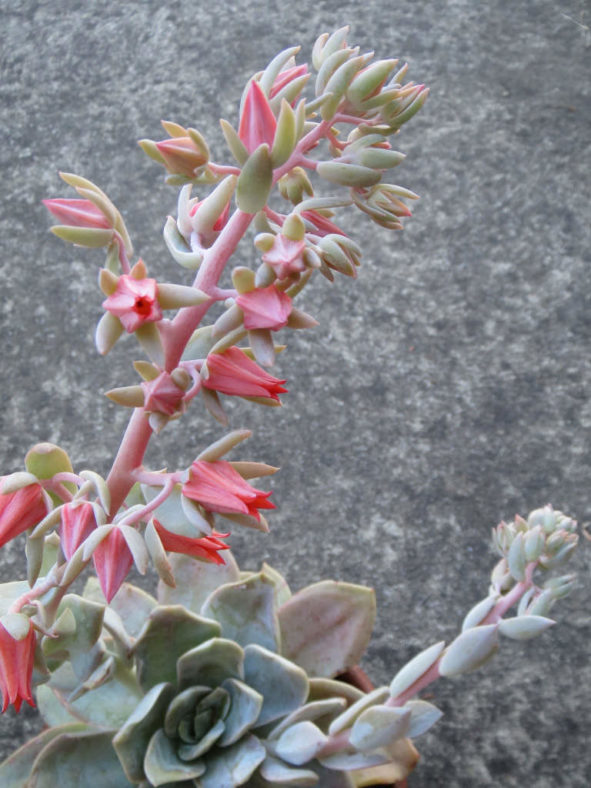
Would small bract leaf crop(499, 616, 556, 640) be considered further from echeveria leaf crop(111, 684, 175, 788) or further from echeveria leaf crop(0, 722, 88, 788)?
echeveria leaf crop(0, 722, 88, 788)

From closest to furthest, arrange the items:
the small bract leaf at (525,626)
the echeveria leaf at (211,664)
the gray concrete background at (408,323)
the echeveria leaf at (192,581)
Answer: the small bract leaf at (525,626) → the echeveria leaf at (211,664) → the echeveria leaf at (192,581) → the gray concrete background at (408,323)

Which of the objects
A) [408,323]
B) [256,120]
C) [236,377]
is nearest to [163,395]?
[236,377]

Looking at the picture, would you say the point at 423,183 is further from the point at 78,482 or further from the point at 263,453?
the point at 78,482

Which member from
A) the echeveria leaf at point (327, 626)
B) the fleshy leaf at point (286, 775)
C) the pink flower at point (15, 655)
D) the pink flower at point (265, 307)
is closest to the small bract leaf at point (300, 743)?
the fleshy leaf at point (286, 775)

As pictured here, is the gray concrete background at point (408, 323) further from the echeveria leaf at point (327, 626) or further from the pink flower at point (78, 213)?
the pink flower at point (78, 213)

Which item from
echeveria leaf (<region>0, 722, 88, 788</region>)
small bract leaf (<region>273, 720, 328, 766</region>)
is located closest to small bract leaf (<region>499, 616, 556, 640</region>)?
small bract leaf (<region>273, 720, 328, 766</region>)

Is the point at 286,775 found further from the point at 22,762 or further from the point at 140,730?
the point at 22,762

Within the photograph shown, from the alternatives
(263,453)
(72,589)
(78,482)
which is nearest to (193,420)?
(263,453)

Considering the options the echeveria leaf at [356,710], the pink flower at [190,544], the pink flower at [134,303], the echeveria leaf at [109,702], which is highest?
the pink flower at [134,303]
